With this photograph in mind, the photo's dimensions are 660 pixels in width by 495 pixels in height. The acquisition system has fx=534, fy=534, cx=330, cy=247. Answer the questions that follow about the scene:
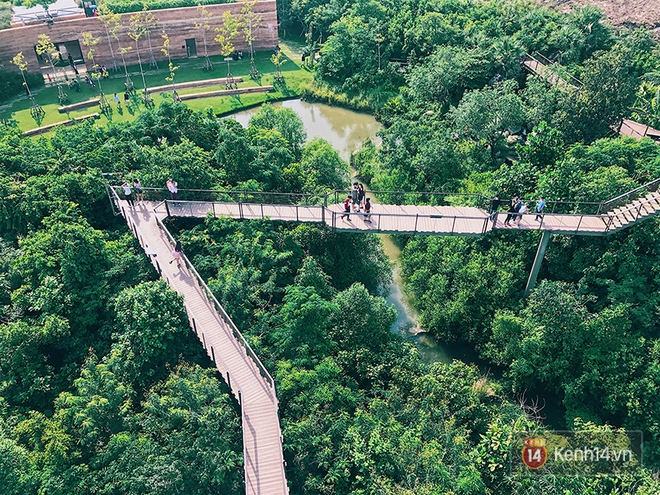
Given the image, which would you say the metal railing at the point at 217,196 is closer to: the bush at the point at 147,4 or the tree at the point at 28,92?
the tree at the point at 28,92

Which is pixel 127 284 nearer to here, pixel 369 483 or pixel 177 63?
pixel 369 483

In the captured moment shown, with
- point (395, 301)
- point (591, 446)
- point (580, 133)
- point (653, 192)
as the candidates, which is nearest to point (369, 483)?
point (591, 446)

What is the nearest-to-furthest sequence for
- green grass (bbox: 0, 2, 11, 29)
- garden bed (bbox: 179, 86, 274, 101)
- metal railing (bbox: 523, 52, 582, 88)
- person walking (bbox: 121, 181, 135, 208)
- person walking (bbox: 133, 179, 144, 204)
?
1. person walking (bbox: 121, 181, 135, 208)
2. person walking (bbox: 133, 179, 144, 204)
3. metal railing (bbox: 523, 52, 582, 88)
4. garden bed (bbox: 179, 86, 274, 101)
5. green grass (bbox: 0, 2, 11, 29)

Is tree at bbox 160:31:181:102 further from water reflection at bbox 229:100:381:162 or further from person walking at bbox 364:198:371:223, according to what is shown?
person walking at bbox 364:198:371:223

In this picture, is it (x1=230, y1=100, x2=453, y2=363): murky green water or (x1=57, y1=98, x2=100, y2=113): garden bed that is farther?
(x1=57, y1=98, x2=100, y2=113): garden bed

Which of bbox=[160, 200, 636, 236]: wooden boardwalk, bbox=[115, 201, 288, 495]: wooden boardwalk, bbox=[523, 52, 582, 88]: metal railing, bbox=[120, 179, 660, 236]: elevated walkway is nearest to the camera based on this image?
bbox=[115, 201, 288, 495]: wooden boardwalk

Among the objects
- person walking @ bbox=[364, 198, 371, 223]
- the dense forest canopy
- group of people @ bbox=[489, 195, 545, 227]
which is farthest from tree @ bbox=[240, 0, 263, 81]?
group of people @ bbox=[489, 195, 545, 227]

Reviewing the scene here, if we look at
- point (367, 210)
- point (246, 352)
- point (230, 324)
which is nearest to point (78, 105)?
point (367, 210)
